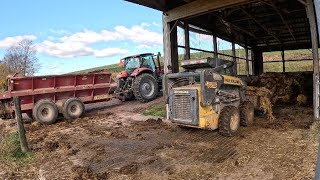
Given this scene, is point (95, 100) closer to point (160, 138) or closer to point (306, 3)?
point (160, 138)

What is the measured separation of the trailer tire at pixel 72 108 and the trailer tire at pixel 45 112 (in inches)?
14.0

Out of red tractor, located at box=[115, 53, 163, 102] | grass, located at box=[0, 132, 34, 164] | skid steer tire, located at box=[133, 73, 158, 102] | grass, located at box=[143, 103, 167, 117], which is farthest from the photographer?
red tractor, located at box=[115, 53, 163, 102]

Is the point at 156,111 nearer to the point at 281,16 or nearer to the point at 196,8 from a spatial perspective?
the point at 196,8

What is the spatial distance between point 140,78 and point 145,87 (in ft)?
1.73

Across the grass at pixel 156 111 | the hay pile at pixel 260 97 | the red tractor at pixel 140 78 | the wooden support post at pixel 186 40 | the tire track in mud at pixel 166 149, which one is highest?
the wooden support post at pixel 186 40

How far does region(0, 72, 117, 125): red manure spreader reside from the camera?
10.2 meters

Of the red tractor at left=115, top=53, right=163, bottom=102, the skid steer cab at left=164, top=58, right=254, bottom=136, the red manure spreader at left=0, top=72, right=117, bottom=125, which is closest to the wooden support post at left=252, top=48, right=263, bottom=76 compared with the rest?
the red tractor at left=115, top=53, right=163, bottom=102

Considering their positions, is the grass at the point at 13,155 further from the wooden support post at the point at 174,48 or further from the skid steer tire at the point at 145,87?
the skid steer tire at the point at 145,87

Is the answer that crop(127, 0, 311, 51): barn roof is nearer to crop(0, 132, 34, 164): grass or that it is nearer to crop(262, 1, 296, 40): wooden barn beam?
crop(262, 1, 296, 40): wooden barn beam

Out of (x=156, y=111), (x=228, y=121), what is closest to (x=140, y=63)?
(x=156, y=111)

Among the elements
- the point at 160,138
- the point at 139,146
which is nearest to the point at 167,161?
the point at 139,146

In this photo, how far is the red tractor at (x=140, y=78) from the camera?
46.4 ft

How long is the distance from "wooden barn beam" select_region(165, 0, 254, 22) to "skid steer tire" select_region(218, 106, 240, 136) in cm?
340

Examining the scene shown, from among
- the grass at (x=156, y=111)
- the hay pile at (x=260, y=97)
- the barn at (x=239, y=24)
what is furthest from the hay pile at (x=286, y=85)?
the grass at (x=156, y=111)
